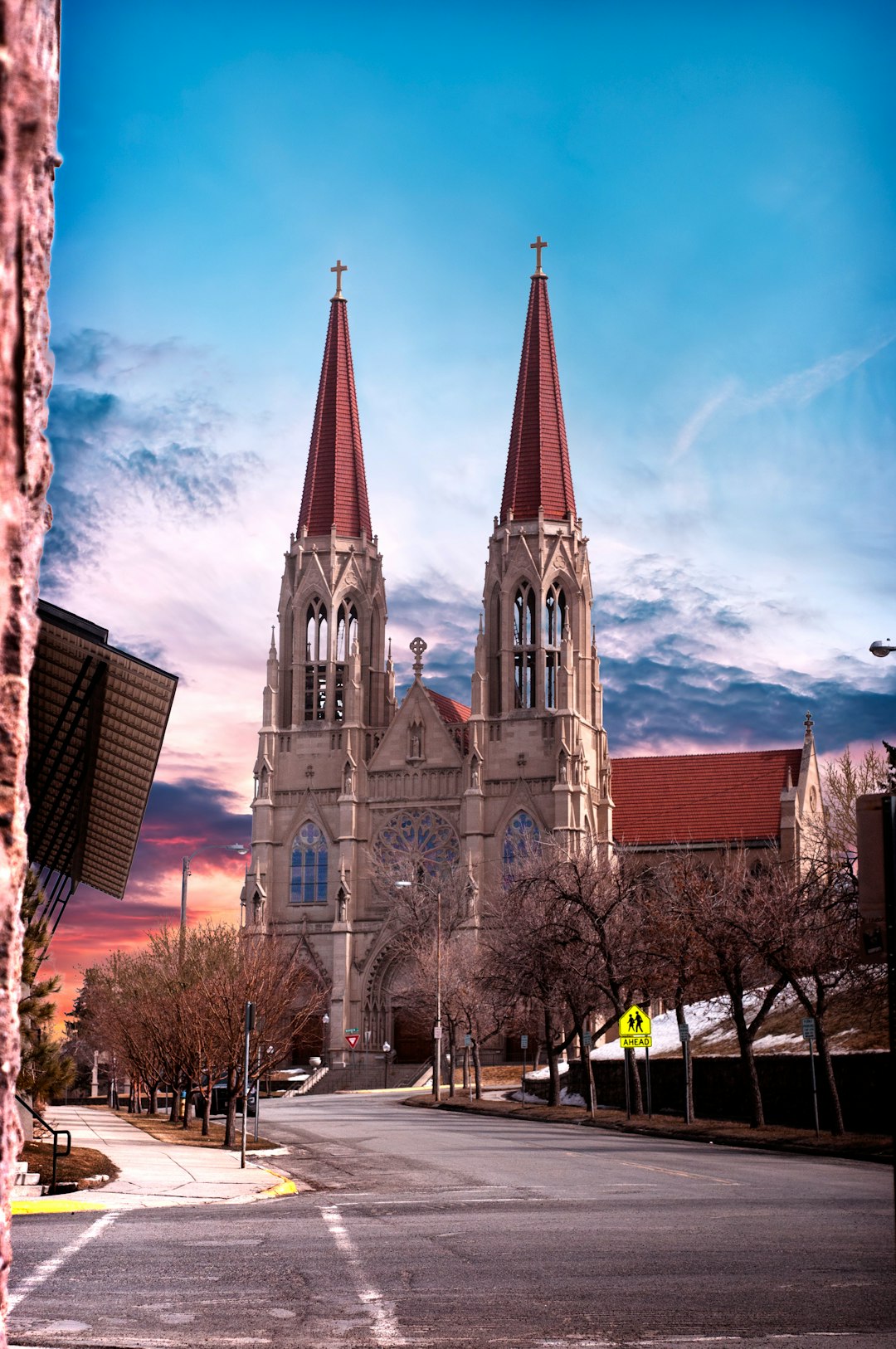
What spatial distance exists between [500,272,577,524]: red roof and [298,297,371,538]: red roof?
9029mm

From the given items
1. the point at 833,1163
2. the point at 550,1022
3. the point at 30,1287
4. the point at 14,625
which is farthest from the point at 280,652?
the point at 14,625

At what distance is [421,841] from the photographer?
80250 millimetres

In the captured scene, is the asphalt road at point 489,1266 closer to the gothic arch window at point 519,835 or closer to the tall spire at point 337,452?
the gothic arch window at point 519,835

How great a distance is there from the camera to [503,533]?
266 ft

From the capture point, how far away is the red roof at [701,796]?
276 ft

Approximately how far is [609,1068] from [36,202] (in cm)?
4589

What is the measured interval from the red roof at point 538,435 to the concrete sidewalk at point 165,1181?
5587 cm

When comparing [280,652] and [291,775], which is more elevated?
[280,652]

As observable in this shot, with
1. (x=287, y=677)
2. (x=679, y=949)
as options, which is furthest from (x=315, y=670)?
(x=679, y=949)

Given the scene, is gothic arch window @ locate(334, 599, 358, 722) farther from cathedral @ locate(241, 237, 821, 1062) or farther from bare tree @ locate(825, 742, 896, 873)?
bare tree @ locate(825, 742, 896, 873)

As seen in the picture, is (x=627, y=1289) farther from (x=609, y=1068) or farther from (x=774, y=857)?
(x=774, y=857)

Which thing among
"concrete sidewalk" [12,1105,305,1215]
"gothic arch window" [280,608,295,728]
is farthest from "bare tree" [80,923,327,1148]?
"gothic arch window" [280,608,295,728]

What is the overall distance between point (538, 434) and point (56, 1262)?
7535 cm

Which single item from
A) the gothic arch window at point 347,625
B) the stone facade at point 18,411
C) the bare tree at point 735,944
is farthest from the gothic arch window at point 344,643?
the stone facade at point 18,411
